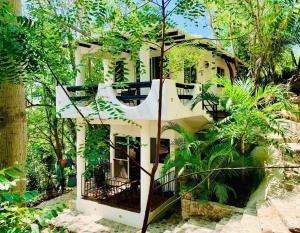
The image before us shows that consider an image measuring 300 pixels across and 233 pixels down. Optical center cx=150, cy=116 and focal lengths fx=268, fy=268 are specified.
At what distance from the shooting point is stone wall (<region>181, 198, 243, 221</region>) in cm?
712

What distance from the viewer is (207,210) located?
757cm

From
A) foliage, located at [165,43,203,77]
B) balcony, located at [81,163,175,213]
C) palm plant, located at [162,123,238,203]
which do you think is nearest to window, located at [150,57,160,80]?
foliage, located at [165,43,203,77]

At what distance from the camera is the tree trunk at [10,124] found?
8.95 feet

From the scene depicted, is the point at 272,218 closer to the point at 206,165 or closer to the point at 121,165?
the point at 206,165

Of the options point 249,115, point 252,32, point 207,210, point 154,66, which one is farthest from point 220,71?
point 249,115

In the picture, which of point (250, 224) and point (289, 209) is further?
point (250, 224)

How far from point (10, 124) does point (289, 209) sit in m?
5.09

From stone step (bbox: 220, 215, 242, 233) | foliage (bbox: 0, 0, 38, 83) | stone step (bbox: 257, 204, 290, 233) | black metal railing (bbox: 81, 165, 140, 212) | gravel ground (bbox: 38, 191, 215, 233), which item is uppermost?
foliage (bbox: 0, 0, 38, 83)

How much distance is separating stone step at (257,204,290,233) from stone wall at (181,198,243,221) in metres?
1.31

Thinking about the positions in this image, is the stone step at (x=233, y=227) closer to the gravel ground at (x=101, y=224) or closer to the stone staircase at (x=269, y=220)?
the stone staircase at (x=269, y=220)

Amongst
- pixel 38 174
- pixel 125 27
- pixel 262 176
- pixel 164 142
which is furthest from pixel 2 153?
pixel 38 174

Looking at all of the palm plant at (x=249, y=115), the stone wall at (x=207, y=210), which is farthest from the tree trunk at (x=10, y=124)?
the stone wall at (x=207, y=210)

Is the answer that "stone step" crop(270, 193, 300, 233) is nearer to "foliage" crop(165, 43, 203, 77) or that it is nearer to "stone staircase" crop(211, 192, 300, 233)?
"stone staircase" crop(211, 192, 300, 233)

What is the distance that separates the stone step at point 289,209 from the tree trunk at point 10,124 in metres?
4.31
